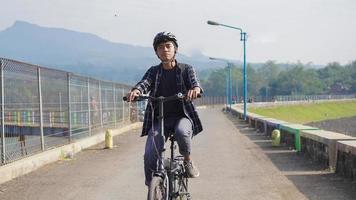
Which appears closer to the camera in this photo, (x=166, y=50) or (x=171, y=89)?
(x=166, y=50)

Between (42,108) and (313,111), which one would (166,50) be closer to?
(42,108)

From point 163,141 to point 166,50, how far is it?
3.02 feet

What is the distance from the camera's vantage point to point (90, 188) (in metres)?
8.87

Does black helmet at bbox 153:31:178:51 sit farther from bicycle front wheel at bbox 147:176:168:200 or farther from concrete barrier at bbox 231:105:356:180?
concrete barrier at bbox 231:105:356:180

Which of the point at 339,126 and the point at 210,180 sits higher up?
the point at 210,180

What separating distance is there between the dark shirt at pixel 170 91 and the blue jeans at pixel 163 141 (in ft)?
0.23

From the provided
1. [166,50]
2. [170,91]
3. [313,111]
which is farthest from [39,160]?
[313,111]

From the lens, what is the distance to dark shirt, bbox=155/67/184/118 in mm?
5871

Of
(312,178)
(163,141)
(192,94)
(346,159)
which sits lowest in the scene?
(312,178)

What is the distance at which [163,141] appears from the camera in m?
5.52

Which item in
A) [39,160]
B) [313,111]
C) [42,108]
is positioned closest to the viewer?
[39,160]

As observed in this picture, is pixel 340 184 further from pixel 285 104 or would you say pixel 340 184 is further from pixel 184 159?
pixel 285 104

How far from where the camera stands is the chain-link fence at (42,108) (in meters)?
10.7

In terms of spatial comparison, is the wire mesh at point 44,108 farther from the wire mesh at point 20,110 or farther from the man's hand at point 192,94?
the man's hand at point 192,94
